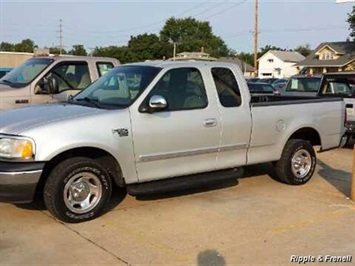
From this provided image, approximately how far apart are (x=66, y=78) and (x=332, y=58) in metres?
62.2

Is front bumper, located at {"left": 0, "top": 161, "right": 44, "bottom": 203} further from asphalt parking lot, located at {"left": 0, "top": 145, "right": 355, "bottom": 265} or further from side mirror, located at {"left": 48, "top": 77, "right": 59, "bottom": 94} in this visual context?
side mirror, located at {"left": 48, "top": 77, "right": 59, "bottom": 94}

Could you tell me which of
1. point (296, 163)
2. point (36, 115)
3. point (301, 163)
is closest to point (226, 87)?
point (296, 163)

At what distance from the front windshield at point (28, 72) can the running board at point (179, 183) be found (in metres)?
4.28

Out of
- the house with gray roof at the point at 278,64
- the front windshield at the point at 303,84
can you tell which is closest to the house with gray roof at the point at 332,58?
the house with gray roof at the point at 278,64

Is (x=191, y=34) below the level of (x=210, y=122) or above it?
above

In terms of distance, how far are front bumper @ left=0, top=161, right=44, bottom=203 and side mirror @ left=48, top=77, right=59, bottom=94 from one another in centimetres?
406

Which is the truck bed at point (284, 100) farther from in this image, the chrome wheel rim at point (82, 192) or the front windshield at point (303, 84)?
the front windshield at point (303, 84)

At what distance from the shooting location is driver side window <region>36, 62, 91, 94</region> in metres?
9.28

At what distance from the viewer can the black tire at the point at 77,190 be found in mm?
5469

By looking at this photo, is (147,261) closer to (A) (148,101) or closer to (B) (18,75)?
(A) (148,101)

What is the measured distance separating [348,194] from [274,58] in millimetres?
87944

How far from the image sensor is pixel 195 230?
217 inches

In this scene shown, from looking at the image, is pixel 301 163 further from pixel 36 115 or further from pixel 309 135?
pixel 36 115

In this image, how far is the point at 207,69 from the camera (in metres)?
6.81
